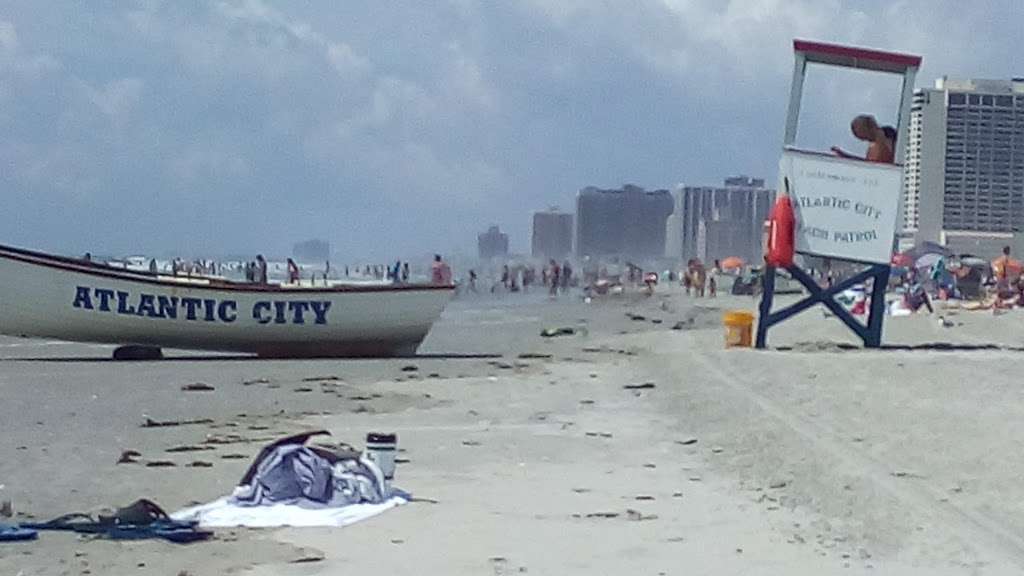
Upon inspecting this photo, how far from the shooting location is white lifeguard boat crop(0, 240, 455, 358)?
20.2 m

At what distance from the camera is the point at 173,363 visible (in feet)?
66.3

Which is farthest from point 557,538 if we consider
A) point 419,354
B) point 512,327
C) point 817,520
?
point 512,327

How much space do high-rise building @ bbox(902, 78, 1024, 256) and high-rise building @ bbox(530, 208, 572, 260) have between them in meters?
46.9

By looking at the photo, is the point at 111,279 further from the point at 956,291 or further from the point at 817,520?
the point at 956,291

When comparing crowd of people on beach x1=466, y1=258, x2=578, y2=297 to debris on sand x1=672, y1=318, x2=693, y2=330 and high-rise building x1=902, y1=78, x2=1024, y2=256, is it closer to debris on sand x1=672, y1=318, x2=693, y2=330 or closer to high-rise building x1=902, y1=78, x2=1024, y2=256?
debris on sand x1=672, y1=318, x2=693, y2=330

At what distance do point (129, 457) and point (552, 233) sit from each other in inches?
5650

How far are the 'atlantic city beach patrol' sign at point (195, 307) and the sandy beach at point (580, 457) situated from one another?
0.88 m

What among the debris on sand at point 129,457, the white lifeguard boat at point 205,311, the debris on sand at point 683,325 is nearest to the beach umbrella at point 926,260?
the debris on sand at point 683,325

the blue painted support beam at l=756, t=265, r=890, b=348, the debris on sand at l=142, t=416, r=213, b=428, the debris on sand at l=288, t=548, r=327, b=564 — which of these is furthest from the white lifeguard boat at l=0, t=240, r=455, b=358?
the debris on sand at l=288, t=548, r=327, b=564

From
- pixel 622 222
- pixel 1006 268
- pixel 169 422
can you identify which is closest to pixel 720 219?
pixel 622 222

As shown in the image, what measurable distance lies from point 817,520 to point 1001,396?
235 inches

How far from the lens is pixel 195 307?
821 inches

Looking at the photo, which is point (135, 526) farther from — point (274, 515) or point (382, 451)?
point (382, 451)

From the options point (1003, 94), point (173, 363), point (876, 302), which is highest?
point (1003, 94)
